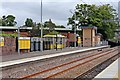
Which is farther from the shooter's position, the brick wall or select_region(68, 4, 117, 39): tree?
select_region(68, 4, 117, 39): tree

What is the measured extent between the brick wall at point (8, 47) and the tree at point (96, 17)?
57.9m

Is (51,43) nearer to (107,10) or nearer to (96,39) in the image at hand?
(96,39)

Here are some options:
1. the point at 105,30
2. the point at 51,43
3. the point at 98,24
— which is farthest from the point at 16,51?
the point at 105,30

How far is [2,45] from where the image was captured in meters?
36.2

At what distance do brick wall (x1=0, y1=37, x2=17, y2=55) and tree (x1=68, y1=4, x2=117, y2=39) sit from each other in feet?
190

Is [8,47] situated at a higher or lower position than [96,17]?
lower

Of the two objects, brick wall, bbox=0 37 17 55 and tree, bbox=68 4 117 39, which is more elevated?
tree, bbox=68 4 117 39

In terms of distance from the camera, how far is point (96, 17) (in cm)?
9994

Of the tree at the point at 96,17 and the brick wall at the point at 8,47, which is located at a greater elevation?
the tree at the point at 96,17

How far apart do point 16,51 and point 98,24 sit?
5923 cm

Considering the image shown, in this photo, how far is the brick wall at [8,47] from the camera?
36850mm

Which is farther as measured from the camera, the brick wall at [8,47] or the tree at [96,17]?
the tree at [96,17]

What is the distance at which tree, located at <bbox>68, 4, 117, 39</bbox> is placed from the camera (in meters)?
97.6

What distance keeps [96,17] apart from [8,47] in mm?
64436
